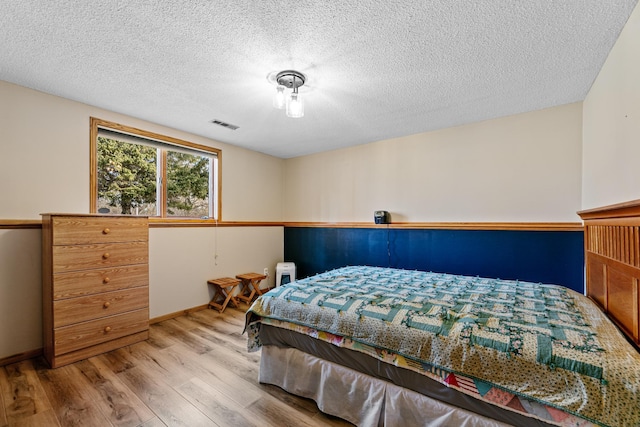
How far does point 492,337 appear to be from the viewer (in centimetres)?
128

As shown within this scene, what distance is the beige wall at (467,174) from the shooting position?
2727 millimetres

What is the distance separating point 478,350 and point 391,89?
80.0 inches

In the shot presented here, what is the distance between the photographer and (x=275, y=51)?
1.81 m

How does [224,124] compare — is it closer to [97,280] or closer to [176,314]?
[97,280]

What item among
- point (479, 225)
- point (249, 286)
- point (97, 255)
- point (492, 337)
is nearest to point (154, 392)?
point (97, 255)

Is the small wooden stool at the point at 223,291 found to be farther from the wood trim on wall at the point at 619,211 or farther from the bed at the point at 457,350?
the wood trim on wall at the point at 619,211

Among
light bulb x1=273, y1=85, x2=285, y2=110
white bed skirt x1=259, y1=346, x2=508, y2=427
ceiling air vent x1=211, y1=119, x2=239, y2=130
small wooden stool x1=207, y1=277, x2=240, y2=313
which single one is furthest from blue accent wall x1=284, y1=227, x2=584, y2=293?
light bulb x1=273, y1=85, x2=285, y2=110

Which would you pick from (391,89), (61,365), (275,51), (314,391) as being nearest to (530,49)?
(391,89)

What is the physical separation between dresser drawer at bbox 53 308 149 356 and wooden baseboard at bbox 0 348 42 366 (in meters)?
0.42

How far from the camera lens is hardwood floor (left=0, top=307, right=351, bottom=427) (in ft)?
5.37

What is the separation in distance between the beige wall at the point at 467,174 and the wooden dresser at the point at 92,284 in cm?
263

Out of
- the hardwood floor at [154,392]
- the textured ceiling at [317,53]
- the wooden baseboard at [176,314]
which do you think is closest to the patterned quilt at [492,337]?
the hardwood floor at [154,392]

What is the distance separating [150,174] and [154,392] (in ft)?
7.74

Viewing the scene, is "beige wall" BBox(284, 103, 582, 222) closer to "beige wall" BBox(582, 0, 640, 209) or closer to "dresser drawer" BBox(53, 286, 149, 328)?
"beige wall" BBox(582, 0, 640, 209)
